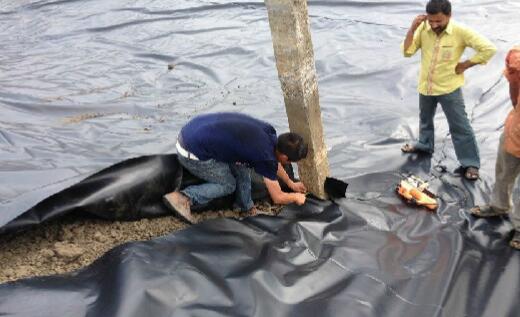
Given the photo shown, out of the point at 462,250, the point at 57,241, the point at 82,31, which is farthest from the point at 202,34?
the point at 462,250

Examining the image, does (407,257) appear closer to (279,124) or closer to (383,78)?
(279,124)

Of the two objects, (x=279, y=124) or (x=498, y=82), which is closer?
(x=279, y=124)

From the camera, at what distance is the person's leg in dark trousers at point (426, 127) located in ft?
11.3

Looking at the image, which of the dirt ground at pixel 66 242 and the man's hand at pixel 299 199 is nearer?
the dirt ground at pixel 66 242

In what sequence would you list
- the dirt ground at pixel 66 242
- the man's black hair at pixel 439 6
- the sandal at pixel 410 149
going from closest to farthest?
the dirt ground at pixel 66 242
the man's black hair at pixel 439 6
the sandal at pixel 410 149

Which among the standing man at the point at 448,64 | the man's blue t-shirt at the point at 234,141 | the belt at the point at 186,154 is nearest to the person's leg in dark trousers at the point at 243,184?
the man's blue t-shirt at the point at 234,141

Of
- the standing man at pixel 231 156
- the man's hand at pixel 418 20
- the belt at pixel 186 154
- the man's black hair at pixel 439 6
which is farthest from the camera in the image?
the man's hand at pixel 418 20

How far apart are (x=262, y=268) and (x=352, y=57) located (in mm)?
3322

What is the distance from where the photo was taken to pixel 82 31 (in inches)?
247

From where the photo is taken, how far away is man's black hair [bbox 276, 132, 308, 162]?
2615 millimetres

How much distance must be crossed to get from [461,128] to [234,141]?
168cm

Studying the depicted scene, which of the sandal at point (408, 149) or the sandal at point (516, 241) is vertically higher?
the sandal at point (408, 149)

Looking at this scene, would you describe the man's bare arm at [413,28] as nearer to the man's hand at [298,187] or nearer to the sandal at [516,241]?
the man's hand at [298,187]

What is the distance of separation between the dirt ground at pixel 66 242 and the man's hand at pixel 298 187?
74 cm
